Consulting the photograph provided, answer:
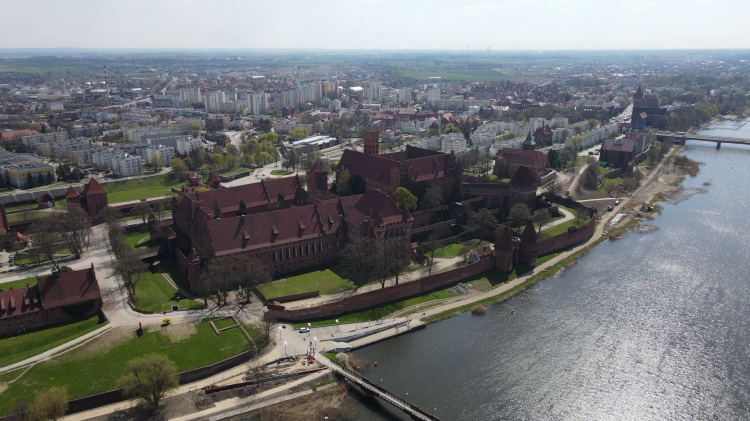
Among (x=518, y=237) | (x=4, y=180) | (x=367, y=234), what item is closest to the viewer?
(x=367, y=234)

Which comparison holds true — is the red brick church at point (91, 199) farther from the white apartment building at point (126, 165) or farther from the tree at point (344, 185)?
the tree at point (344, 185)

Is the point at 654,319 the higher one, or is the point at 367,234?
the point at 367,234

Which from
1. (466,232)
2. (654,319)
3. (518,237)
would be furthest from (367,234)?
(654,319)

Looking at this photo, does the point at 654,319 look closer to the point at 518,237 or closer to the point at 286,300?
the point at 518,237

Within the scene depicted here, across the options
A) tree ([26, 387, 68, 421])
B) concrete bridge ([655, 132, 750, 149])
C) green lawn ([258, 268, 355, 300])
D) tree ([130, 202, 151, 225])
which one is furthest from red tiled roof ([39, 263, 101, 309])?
concrete bridge ([655, 132, 750, 149])

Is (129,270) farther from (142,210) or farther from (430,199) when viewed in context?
(430,199)

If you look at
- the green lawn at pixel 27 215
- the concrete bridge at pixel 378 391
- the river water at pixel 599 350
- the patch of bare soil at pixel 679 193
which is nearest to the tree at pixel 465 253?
the river water at pixel 599 350

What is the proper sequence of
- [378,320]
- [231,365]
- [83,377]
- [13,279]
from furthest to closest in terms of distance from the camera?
[13,279]
[378,320]
[231,365]
[83,377]

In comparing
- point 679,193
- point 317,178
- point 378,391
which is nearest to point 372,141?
point 317,178
